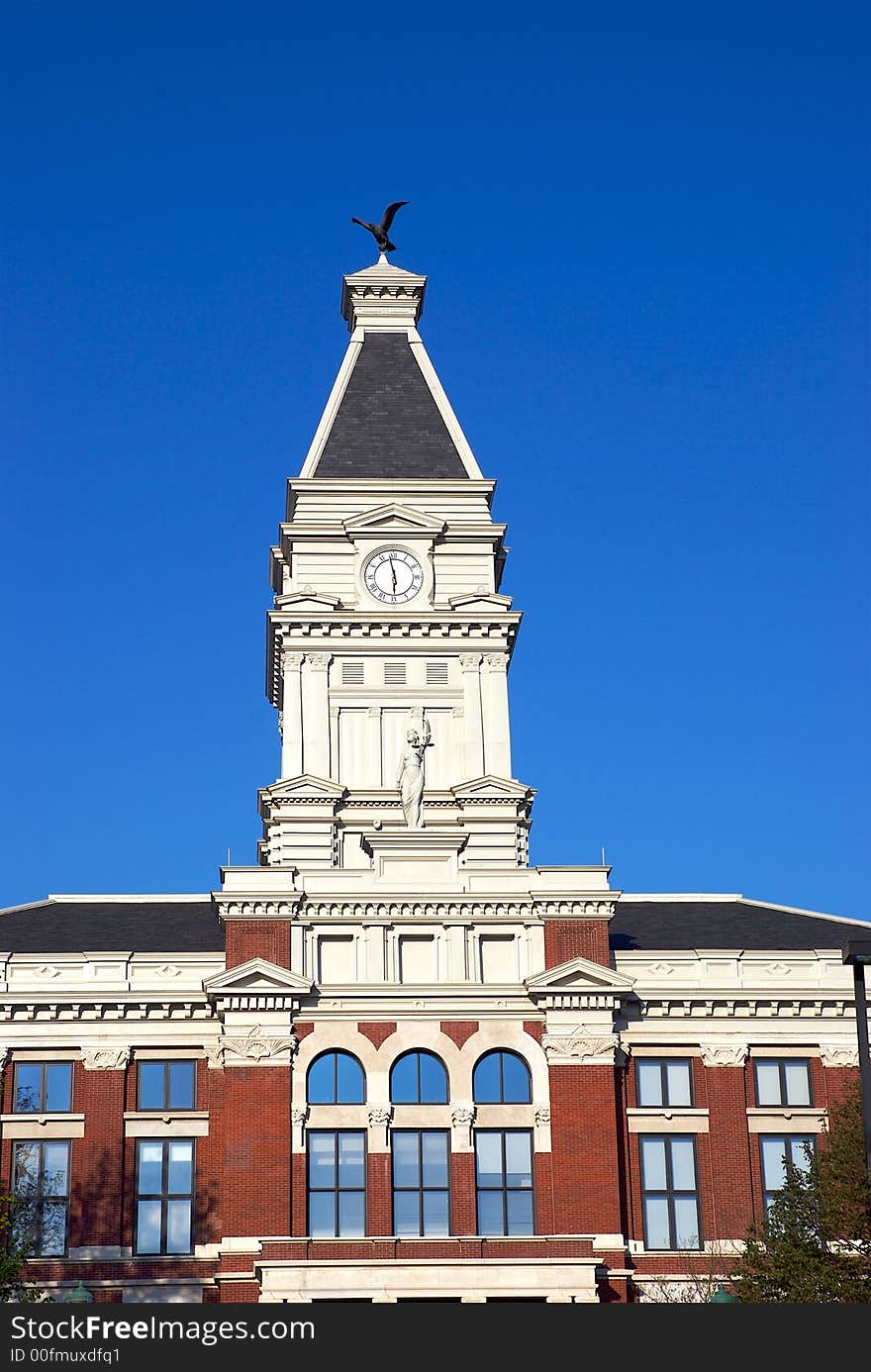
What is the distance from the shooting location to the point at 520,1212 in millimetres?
59031

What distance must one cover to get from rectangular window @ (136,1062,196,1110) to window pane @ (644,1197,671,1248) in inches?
519

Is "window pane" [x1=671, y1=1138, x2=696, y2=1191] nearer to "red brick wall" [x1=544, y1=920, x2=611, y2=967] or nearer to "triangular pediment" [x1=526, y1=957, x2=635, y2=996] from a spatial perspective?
"triangular pediment" [x1=526, y1=957, x2=635, y2=996]

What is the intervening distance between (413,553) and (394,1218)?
1028 inches

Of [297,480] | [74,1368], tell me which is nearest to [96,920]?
[297,480]

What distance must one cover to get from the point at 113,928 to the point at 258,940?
828 centimetres

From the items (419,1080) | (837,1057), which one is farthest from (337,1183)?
(837,1057)

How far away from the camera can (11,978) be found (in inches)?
2445

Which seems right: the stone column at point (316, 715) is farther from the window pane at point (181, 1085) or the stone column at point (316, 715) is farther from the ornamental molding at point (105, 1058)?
the ornamental molding at point (105, 1058)

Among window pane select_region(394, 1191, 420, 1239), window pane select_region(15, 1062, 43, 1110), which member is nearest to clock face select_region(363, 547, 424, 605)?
window pane select_region(15, 1062, 43, 1110)

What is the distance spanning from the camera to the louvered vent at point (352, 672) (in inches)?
2933

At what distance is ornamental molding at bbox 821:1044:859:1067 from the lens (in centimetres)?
6297

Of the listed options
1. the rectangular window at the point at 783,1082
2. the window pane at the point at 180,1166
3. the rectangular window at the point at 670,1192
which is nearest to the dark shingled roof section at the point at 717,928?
the rectangular window at the point at 783,1082

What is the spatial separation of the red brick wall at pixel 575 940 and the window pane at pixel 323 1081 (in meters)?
6.72

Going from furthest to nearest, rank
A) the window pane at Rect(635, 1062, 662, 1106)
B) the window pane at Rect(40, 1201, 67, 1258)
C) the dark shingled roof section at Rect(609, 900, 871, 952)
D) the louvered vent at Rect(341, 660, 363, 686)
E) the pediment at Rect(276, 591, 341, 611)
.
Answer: the pediment at Rect(276, 591, 341, 611) < the louvered vent at Rect(341, 660, 363, 686) < the dark shingled roof section at Rect(609, 900, 871, 952) < the window pane at Rect(635, 1062, 662, 1106) < the window pane at Rect(40, 1201, 67, 1258)
